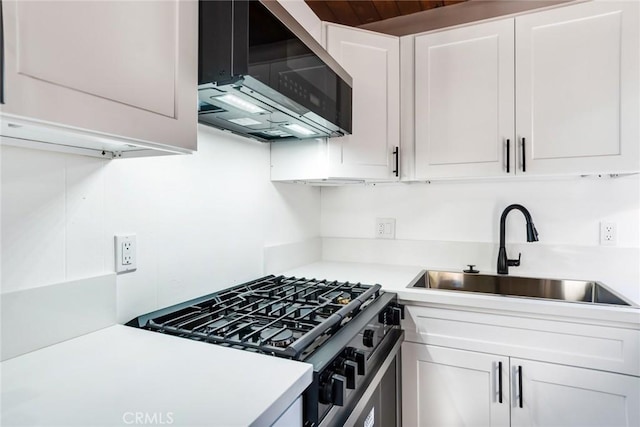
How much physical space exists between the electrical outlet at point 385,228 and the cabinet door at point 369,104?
15.3 inches

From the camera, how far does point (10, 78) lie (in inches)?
19.2

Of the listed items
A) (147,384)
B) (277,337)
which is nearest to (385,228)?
(277,337)

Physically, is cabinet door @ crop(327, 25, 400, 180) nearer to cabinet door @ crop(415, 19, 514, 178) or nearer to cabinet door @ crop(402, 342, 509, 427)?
cabinet door @ crop(415, 19, 514, 178)

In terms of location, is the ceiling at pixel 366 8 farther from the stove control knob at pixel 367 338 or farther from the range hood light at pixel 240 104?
the stove control knob at pixel 367 338

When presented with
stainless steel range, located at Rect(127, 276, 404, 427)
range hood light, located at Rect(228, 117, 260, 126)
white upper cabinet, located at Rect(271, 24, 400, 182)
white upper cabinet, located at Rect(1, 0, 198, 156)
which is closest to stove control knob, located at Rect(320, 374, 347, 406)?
stainless steel range, located at Rect(127, 276, 404, 427)

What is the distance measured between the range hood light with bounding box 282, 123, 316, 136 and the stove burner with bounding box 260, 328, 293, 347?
2.50ft

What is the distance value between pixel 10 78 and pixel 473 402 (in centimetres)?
170

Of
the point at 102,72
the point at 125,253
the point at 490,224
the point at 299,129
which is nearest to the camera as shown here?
the point at 102,72

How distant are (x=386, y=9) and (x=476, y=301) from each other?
1.72m

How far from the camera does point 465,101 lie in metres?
1.69

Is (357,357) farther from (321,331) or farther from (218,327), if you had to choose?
(218,327)

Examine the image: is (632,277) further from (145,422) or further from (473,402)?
(145,422)

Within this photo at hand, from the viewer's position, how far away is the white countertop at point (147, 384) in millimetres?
577

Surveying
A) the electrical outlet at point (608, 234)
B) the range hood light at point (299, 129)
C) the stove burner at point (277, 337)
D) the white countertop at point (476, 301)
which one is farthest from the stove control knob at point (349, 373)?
the electrical outlet at point (608, 234)
